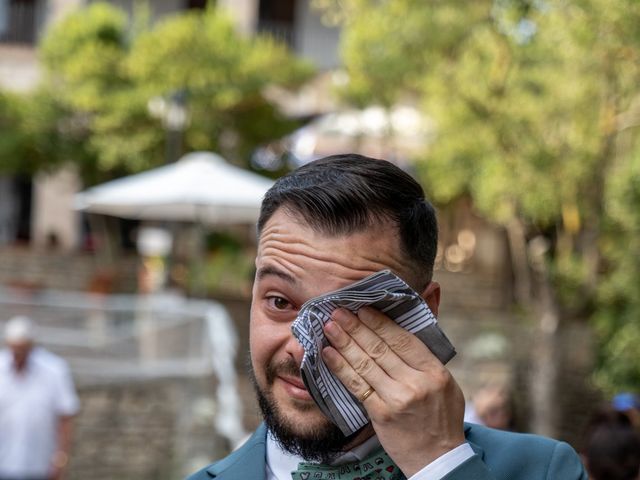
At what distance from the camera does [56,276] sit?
23922mm

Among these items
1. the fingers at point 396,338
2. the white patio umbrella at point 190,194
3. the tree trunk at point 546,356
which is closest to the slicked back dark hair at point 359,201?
the fingers at point 396,338

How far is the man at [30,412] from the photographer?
340 inches

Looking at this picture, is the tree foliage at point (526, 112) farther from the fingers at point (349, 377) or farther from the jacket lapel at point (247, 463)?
the fingers at point (349, 377)

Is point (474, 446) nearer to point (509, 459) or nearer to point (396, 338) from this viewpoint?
point (509, 459)

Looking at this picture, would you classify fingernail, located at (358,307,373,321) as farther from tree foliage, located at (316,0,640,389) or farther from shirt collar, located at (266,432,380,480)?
tree foliage, located at (316,0,640,389)

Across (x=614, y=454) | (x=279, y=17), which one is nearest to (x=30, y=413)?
(x=614, y=454)

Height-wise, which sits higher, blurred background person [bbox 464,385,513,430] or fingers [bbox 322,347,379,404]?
fingers [bbox 322,347,379,404]

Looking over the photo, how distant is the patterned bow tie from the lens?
2000mm

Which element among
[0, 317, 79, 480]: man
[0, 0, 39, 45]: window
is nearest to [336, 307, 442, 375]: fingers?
[0, 317, 79, 480]: man

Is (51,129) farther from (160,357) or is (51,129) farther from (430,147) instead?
(160,357)

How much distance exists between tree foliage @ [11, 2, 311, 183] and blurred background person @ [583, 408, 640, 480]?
18050 millimetres

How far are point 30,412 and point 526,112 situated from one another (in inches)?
292

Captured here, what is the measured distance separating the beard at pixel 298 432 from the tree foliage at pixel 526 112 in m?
10.0

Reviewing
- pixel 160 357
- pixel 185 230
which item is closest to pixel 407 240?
pixel 160 357
